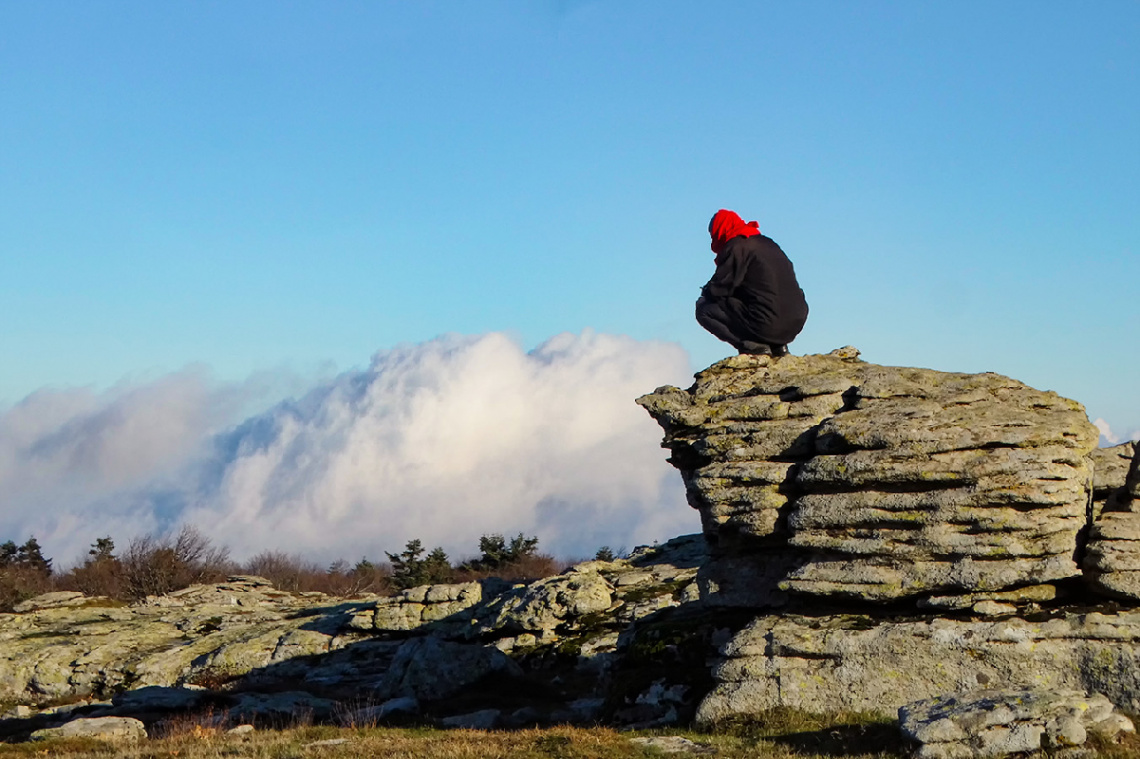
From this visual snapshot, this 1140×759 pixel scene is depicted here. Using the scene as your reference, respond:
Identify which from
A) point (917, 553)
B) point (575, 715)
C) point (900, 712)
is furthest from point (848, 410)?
point (575, 715)

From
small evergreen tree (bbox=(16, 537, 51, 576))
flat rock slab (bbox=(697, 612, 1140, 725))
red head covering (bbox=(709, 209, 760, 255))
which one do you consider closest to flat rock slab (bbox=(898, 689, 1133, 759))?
flat rock slab (bbox=(697, 612, 1140, 725))

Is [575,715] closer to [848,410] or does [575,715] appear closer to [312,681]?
[848,410]

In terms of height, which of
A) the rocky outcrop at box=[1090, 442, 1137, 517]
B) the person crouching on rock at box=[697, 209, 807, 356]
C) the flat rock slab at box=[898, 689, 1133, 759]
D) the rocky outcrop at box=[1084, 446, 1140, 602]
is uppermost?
the person crouching on rock at box=[697, 209, 807, 356]

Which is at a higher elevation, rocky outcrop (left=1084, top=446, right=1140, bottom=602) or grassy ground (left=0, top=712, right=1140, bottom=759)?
rocky outcrop (left=1084, top=446, right=1140, bottom=602)

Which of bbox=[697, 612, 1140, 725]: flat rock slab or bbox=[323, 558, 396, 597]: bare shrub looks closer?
bbox=[697, 612, 1140, 725]: flat rock slab

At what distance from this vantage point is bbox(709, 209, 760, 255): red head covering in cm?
2647

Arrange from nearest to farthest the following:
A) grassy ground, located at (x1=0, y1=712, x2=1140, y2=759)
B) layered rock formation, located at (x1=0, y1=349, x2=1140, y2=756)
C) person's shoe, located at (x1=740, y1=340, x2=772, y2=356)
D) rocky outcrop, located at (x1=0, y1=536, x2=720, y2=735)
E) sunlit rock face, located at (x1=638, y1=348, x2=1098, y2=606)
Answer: grassy ground, located at (x1=0, y1=712, x2=1140, y2=759), layered rock formation, located at (x1=0, y1=349, x2=1140, y2=756), sunlit rock face, located at (x1=638, y1=348, x2=1098, y2=606), person's shoe, located at (x1=740, y1=340, x2=772, y2=356), rocky outcrop, located at (x1=0, y1=536, x2=720, y2=735)

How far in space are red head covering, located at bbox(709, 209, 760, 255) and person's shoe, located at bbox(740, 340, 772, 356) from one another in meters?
2.68

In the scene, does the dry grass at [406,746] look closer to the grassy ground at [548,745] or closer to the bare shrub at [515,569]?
the grassy ground at [548,745]

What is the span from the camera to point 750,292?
26.4m

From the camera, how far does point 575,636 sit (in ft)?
130

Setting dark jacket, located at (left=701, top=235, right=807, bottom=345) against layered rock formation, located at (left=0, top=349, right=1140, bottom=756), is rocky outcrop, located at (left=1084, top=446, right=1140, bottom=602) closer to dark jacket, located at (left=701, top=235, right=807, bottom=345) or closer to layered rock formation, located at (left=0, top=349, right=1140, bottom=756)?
layered rock formation, located at (left=0, top=349, right=1140, bottom=756)

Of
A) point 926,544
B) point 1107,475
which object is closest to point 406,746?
point 926,544

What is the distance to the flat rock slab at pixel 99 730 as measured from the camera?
25328mm
